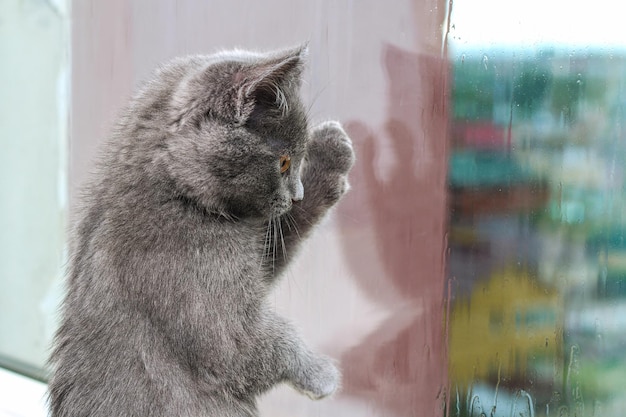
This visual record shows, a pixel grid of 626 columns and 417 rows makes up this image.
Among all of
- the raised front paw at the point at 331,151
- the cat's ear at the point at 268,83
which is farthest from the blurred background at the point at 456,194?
the cat's ear at the point at 268,83

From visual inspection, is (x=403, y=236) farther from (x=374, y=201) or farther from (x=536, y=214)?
(x=536, y=214)

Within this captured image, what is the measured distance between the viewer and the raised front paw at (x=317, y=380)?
85 cm

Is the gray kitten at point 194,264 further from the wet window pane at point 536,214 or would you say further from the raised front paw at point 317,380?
the wet window pane at point 536,214

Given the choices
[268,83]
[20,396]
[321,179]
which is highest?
[268,83]

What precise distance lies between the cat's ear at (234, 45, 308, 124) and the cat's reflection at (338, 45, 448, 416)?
0.30 m

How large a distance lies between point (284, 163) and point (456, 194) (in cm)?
33

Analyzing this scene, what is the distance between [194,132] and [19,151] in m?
1.24

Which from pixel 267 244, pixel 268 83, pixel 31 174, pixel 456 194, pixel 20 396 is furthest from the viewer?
pixel 31 174

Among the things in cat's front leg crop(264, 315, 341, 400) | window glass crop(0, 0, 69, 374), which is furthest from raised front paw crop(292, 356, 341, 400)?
window glass crop(0, 0, 69, 374)

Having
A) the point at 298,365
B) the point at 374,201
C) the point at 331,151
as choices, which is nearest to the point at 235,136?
the point at 331,151

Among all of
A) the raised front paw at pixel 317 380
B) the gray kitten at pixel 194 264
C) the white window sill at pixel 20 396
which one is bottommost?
the white window sill at pixel 20 396

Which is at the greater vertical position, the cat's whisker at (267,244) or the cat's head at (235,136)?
the cat's head at (235,136)

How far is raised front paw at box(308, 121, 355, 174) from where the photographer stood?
948 millimetres

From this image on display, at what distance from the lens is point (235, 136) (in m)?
0.82
